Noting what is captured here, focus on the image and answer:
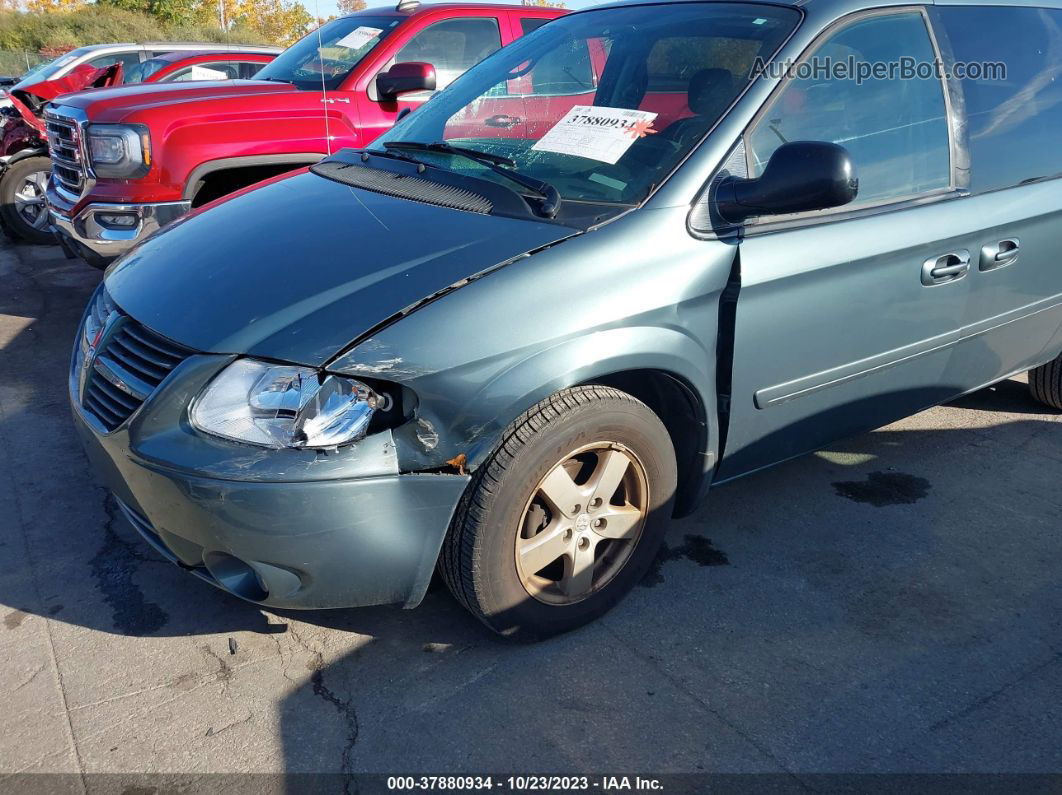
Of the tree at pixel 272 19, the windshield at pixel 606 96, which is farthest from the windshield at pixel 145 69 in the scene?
the tree at pixel 272 19

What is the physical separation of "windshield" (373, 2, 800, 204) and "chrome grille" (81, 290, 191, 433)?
1148 millimetres

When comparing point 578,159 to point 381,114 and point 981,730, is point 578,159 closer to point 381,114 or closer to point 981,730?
point 981,730

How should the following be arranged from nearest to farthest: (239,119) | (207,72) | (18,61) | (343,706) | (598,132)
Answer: (343,706) < (598,132) < (239,119) < (207,72) < (18,61)

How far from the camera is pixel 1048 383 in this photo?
4410mm

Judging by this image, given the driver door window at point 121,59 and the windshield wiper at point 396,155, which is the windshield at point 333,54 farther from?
the driver door window at point 121,59

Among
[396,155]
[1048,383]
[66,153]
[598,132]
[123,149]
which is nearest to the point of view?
[598,132]

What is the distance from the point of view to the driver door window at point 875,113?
9.50ft

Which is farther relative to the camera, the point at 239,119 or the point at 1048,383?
the point at 239,119

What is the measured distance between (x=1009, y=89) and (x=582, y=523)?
7.72ft

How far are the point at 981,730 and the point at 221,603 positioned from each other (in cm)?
223

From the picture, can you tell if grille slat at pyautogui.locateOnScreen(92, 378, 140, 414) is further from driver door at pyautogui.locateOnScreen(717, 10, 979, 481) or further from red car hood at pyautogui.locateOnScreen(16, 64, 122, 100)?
red car hood at pyautogui.locateOnScreen(16, 64, 122, 100)

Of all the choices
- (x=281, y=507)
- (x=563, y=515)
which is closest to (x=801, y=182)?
(x=563, y=515)

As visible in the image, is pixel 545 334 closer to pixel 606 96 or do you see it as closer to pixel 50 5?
pixel 606 96

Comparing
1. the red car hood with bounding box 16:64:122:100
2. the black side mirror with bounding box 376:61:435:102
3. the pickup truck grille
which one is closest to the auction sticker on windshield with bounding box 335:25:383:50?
the black side mirror with bounding box 376:61:435:102
